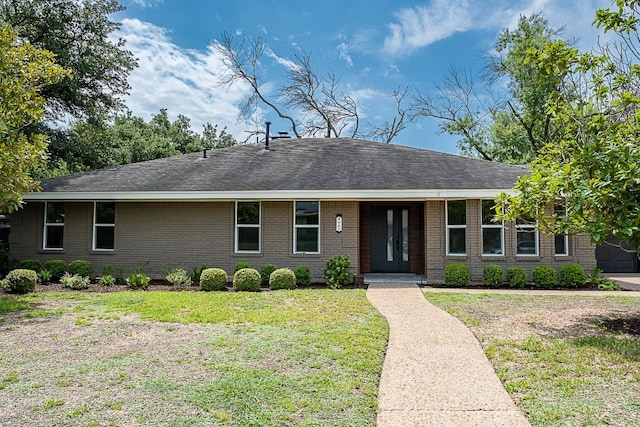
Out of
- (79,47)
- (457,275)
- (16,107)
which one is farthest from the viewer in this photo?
(79,47)

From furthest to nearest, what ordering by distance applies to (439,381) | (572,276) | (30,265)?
(30,265) < (572,276) < (439,381)

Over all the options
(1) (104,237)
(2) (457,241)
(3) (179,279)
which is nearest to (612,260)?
(2) (457,241)

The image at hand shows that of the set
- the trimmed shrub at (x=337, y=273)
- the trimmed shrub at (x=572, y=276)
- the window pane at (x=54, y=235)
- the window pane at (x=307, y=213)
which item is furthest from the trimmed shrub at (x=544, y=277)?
the window pane at (x=54, y=235)

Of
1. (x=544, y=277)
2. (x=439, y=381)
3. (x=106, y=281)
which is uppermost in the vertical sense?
(x=544, y=277)

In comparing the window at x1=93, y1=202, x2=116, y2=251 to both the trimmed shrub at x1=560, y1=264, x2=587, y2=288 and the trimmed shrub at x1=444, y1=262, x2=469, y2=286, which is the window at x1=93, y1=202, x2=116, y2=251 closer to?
the trimmed shrub at x1=444, y1=262, x2=469, y2=286

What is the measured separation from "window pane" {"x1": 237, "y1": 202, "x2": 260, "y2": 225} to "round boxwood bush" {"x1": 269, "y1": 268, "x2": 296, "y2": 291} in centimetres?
234

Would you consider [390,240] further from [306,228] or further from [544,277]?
[544,277]

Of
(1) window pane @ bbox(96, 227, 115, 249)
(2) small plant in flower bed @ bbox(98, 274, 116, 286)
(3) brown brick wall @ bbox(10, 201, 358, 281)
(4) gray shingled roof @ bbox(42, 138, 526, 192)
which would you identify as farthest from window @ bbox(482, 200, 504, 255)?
(1) window pane @ bbox(96, 227, 115, 249)

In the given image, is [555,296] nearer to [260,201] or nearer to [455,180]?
[455,180]

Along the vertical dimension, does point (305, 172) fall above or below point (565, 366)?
above

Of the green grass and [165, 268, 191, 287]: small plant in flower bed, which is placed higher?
[165, 268, 191, 287]: small plant in flower bed

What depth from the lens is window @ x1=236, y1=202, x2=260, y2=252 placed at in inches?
503

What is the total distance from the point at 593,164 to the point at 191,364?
600 cm

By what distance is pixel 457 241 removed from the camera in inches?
480
